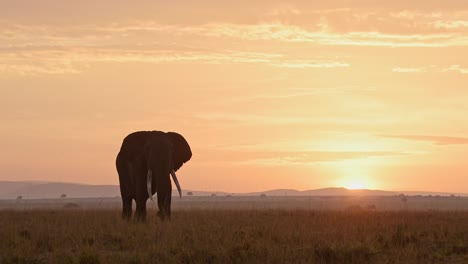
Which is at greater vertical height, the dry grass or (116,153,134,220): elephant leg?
(116,153,134,220): elephant leg

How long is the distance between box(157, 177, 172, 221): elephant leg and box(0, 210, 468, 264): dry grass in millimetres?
826

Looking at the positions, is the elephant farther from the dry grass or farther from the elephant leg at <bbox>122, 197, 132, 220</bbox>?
the dry grass

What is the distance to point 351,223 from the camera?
84.3 ft

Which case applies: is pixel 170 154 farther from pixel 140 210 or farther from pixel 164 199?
pixel 140 210

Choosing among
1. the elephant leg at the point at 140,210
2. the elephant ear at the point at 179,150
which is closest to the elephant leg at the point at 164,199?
the elephant leg at the point at 140,210

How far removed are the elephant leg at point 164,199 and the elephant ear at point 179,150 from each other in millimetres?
2179

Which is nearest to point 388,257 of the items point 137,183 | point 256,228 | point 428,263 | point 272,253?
point 428,263

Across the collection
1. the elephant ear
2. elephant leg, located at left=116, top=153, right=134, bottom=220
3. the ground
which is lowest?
the ground

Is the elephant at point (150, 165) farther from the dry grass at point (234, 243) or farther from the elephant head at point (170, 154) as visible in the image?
the dry grass at point (234, 243)

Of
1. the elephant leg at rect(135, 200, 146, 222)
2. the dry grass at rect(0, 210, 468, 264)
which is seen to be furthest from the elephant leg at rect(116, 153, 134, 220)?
the dry grass at rect(0, 210, 468, 264)

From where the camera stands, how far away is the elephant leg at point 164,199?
84.2ft

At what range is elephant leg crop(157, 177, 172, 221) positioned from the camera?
25.7 metres

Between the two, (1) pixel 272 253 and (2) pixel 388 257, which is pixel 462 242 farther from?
(1) pixel 272 253

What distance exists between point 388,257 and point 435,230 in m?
7.08
